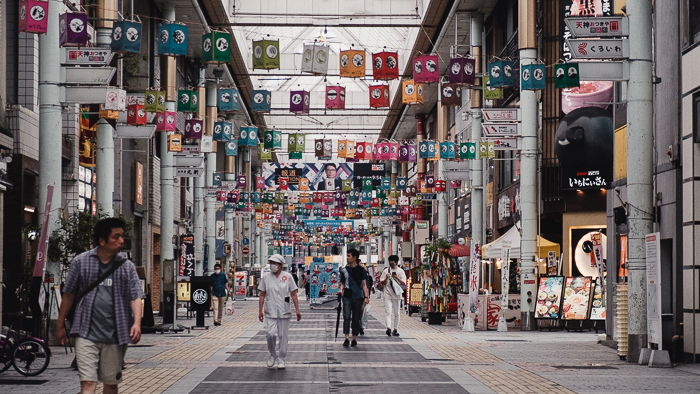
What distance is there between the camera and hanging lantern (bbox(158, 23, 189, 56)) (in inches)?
1266

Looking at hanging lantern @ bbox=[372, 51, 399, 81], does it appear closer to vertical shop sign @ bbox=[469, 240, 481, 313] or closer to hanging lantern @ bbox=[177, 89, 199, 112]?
hanging lantern @ bbox=[177, 89, 199, 112]

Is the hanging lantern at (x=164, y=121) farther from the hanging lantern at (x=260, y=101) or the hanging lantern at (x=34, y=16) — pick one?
the hanging lantern at (x=34, y=16)

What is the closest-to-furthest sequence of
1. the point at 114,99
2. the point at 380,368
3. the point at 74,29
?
the point at 380,368
the point at 74,29
the point at 114,99

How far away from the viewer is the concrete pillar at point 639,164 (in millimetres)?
21000

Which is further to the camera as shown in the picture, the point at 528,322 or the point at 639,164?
the point at 528,322

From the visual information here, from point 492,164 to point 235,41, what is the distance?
44.6 feet

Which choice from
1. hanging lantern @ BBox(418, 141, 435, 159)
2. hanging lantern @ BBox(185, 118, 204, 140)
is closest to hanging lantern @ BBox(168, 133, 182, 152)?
hanging lantern @ BBox(185, 118, 204, 140)

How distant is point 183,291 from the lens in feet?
148

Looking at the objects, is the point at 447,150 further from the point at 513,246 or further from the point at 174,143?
the point at 174,143

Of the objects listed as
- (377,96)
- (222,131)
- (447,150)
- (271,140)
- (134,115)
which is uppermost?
(377,96)

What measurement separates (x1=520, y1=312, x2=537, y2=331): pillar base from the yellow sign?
14.6m

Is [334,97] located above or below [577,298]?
above

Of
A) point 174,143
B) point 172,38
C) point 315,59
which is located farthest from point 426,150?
point 172,38

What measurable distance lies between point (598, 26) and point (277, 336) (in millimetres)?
7675
